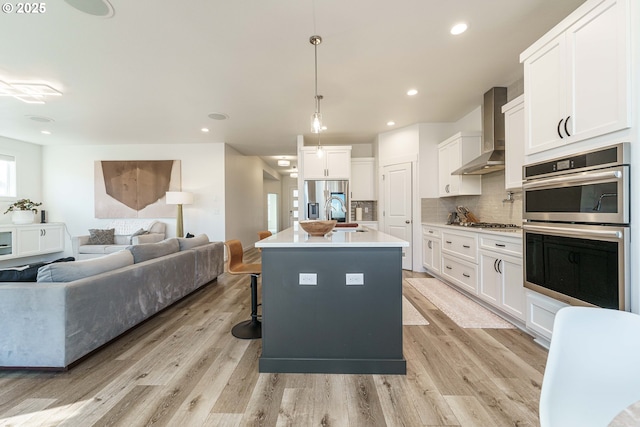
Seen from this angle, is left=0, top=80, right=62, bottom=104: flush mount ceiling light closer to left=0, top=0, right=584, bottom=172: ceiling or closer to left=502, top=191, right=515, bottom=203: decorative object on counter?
left=0, top=0, right=584, bottom=172: ceiling

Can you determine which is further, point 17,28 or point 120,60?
point 120,60

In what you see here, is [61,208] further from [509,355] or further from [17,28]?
[509,355]

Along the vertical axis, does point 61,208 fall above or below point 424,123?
below

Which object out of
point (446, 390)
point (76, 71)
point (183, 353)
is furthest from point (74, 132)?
point (446, 390)

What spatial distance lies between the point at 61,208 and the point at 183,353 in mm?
6441

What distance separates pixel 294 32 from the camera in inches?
87.4

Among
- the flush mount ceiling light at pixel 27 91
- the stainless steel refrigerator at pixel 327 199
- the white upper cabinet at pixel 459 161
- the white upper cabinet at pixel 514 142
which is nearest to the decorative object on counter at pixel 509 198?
the white upper cabinet at pixel 514 142

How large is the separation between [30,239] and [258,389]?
263 inches

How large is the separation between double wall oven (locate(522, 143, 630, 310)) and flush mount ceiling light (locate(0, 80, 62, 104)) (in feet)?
17.5

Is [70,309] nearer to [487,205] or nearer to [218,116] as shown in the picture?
[218,116]

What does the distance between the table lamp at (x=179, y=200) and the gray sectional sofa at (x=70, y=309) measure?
3.25 m

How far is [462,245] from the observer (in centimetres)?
324

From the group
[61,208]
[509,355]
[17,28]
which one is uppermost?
[17,28]

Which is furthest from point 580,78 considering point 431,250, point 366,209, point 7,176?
point 7,176
